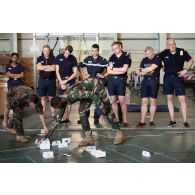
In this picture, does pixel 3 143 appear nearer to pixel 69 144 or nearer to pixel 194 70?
pixel 69 144

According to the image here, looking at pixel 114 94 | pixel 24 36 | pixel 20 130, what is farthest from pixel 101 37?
pixel 20 130

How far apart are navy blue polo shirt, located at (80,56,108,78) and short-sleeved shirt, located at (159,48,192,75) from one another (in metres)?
1.25

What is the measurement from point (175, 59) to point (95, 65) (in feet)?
5.54

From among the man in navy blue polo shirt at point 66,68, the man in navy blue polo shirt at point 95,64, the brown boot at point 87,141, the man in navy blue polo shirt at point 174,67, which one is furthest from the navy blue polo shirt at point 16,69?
the man in navy blue polo shirt at point 174,67

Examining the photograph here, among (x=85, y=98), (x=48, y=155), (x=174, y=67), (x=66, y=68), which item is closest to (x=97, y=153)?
(x=48, y=155)

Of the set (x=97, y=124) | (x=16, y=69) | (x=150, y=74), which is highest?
(x=16, y=69)

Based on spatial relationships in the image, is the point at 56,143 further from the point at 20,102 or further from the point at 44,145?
the point at 20,102

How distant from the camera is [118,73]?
24.0ft

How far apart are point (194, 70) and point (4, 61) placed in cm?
937

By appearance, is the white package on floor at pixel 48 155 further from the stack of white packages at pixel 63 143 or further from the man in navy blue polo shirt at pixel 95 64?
the man in navy blue polo shirt at pixel 95 64

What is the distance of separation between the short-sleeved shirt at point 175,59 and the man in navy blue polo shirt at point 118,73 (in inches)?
31.9

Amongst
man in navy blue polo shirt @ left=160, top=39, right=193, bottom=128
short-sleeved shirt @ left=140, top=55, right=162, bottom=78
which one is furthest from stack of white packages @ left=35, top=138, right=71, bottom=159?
man in navy blue polo shirt @ left=160, top=39, right=193, bottom=128

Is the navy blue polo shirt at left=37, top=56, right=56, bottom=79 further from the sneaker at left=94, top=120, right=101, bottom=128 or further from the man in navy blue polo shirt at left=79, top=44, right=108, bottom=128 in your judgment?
the sneaker at left=94, top=120, right=101, bottom=128

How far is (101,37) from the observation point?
792 inches
